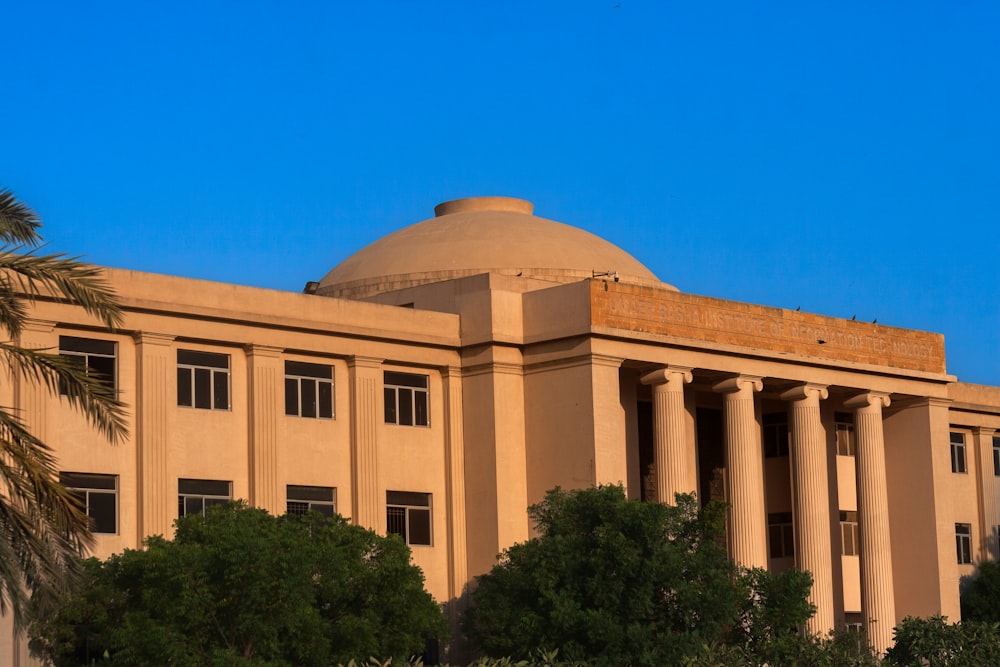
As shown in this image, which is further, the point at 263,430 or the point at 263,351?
the point at 263,351

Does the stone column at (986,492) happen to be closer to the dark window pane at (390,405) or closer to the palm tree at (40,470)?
the dark window pane at (390,405)

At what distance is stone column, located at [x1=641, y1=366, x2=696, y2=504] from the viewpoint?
42688mm

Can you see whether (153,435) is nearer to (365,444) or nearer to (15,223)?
(365,444)

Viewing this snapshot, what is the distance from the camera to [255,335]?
39.0 m

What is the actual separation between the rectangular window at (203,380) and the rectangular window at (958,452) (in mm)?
27431

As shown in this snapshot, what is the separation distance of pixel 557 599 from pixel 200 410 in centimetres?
912

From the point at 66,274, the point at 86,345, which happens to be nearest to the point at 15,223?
the point at 66,274

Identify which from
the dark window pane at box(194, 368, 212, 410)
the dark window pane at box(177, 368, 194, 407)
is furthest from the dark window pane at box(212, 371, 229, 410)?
the dark window pane at box(177, 368, 194, 407)

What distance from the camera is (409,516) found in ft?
136

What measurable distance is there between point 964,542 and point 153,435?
30106 mm

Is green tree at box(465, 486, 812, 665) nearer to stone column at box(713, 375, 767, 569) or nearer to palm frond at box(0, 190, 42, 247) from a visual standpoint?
stone column at box(713, 375, 767, 569)

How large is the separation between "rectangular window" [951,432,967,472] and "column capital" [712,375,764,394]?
14.0 m

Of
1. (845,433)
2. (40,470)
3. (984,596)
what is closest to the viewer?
(40,470)

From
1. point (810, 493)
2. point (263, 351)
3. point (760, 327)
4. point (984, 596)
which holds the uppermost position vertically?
point (760, 327)
